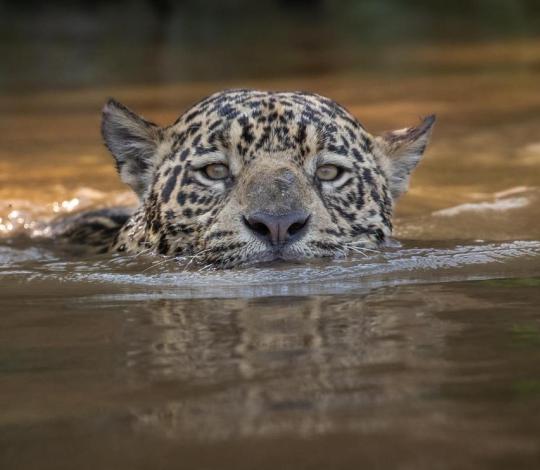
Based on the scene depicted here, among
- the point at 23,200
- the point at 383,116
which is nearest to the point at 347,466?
the point at 23,200

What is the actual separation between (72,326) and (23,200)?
489 centimetres

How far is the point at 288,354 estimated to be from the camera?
14.5ft

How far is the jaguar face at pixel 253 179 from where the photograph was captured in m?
6.28

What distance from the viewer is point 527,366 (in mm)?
4195

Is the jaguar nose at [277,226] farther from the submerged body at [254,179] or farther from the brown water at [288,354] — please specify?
the brown water at [288,354]

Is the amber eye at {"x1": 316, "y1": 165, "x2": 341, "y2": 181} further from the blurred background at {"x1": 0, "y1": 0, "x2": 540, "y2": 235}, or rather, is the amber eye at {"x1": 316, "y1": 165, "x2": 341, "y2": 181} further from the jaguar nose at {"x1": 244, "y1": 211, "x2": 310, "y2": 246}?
the blurred background at {"x1": 0, "y1": 0, "x2": 540, "y2": 235}

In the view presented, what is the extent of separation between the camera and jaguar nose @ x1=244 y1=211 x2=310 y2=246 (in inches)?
241

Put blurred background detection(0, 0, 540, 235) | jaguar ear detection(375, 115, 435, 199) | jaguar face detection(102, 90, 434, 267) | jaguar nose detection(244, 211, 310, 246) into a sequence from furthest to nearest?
blurred background detection(0, 0, 540, 235)
jaguar ear detection(375, 115, 435, 199)
jaguar face detection(102, 90, 434, 267)
jaguar nose detection(244, 211, 310, 246)

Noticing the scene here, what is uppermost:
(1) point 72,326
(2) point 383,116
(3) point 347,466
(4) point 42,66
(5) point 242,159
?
(4) point 42,66

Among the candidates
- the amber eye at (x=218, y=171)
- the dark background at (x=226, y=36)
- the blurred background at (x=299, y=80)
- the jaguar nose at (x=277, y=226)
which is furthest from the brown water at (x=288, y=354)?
the dark background at (x=226, y=36)

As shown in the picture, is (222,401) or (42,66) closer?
(222,401)

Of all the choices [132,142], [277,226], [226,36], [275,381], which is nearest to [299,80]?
[132,142]

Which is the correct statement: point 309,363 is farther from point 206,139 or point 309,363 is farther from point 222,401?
point 206,139

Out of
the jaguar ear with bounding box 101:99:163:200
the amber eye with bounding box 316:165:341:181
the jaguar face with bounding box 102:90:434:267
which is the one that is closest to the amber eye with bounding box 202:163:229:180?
the jaguar face with bounding box 102:90:434:267
